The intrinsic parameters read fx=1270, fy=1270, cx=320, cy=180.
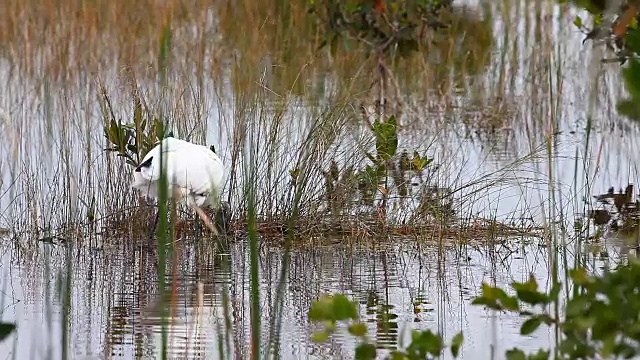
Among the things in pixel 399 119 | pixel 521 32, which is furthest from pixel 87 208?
pixel 521 32

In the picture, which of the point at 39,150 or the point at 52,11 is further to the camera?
the point at 52,11

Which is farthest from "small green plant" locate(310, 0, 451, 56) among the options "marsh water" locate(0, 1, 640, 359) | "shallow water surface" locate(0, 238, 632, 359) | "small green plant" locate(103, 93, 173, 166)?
"shallow water surface" locate(0, 238, 632, 359)

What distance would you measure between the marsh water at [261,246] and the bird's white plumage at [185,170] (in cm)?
25

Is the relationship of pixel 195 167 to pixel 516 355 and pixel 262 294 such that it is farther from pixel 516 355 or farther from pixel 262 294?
pixel 516 355

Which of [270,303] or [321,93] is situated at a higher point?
[321,93]

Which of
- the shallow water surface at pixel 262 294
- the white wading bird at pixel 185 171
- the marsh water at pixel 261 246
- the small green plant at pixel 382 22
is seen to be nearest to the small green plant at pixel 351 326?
the marsh water at pixel 261 246

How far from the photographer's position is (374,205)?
16.8 feet

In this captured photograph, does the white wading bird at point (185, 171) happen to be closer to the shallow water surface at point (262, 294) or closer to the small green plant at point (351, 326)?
the shallow water surface at point (262, 294)

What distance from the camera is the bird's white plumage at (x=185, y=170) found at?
458cm

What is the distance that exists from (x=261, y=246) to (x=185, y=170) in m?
0.49

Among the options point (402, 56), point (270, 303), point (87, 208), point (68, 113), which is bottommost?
point (270, 303)

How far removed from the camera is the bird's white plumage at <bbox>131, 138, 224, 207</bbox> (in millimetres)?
4582

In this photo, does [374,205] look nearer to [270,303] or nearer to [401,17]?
Answer: [270,303]

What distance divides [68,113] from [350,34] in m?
2.65
